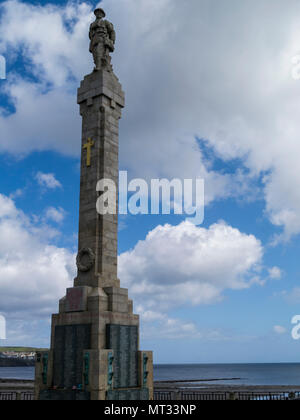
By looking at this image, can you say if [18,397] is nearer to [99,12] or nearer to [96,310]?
[96,310]

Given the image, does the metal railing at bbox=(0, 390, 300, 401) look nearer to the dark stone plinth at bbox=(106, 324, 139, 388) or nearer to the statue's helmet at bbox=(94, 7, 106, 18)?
the dark stone plinth at bbox=(106, 324, 139, 388)

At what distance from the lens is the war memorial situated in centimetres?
1997

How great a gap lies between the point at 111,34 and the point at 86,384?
20114 millimetres

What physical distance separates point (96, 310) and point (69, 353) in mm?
2537

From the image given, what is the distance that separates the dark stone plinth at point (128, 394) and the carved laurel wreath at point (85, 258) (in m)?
6.13

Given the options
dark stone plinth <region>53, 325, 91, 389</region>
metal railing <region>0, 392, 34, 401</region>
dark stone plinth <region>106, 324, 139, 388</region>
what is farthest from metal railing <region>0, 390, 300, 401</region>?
dark stone plinth <region>53, 325, 91, 389</region>

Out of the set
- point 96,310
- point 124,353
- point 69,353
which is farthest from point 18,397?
point 96,310

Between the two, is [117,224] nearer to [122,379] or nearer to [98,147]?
[98,147]

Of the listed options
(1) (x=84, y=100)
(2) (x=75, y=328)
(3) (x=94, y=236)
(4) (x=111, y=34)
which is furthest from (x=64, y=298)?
(4) (x=111, y=34)

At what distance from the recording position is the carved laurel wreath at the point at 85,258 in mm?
22172

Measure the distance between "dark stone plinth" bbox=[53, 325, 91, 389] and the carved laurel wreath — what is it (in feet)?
9.91

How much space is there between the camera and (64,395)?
20.1 metres
